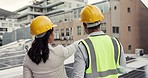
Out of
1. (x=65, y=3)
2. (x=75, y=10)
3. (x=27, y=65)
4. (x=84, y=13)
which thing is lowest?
(x=27, y=65)

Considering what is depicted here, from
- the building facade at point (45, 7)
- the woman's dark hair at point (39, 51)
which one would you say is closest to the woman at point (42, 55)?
the woman's dark hair at point (39, 51)

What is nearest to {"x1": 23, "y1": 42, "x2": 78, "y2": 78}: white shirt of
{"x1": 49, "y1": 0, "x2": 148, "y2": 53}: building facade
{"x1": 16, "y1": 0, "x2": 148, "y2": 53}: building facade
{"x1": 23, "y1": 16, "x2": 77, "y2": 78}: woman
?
{"x1": 23, "y1": 16, "x2": 77, "y2": 78}: woman

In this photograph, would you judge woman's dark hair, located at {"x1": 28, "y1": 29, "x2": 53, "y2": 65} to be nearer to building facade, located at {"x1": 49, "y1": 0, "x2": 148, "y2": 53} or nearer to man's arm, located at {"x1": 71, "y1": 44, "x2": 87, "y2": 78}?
man's arm, located at {"x1": 71, "y1": 44, "x2": 87, "y2": 78}

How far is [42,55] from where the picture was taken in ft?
3.59

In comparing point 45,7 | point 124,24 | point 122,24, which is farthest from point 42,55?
point 45,7

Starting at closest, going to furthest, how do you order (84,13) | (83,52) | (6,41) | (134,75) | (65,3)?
(83,52)
(84,13)
(134,75)
(6,41)
(65,3)

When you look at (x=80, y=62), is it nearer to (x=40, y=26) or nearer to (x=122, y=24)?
(x=40, y=26)

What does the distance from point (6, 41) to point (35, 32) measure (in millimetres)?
12697

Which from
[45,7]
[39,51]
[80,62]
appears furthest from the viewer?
[45,7]

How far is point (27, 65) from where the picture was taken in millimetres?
1119

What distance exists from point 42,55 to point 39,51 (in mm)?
29

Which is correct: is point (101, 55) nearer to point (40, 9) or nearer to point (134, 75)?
point (134, 75)

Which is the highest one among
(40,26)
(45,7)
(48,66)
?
(45,7)

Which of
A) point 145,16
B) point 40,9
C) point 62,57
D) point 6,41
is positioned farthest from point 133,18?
point 40,9
